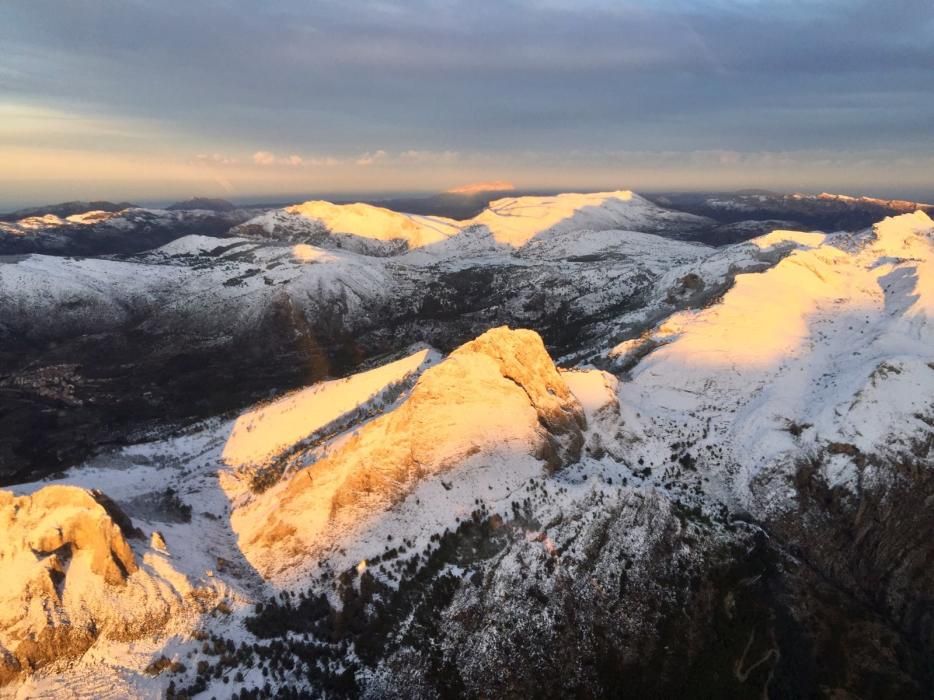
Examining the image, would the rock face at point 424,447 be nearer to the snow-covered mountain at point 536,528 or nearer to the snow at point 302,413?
the snow-covered mountain at point 536,528

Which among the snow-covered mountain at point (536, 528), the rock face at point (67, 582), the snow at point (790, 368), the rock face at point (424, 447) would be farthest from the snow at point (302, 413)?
the snow at point (790, 368)

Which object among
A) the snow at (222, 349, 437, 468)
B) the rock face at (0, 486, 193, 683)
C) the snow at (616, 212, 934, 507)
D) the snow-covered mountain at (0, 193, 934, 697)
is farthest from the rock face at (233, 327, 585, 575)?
the snow at (222, 349, 437, 468)

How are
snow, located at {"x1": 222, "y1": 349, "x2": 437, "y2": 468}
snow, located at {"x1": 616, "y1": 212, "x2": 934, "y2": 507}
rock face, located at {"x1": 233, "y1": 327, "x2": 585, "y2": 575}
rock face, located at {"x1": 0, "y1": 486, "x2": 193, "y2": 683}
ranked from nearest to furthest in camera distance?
rock face, located at {"x1": 0, "y1": 486, "x2": 193, "y2": 683}, rock face, located at {"x1": 233, "y1": 327, "x2": 585, "y2": 575}, snow, located at {"x1": 616, "y1": 212, "x2": 934, "y2": 507}, snow, located at {"x1": 222, "y1": 349, "x2": 437, "y2": 468}

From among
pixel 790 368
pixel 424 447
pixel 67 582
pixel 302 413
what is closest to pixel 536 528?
pixel 424 447

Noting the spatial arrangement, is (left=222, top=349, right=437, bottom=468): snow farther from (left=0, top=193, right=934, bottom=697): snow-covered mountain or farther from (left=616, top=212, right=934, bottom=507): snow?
(left=616, top=212, right=934, bottom=507): snow

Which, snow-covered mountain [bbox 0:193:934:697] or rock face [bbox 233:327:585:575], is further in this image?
rock face [bbox 233:327:585:575]

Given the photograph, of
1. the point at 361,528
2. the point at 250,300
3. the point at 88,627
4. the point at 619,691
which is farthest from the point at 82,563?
the point at 250,300
